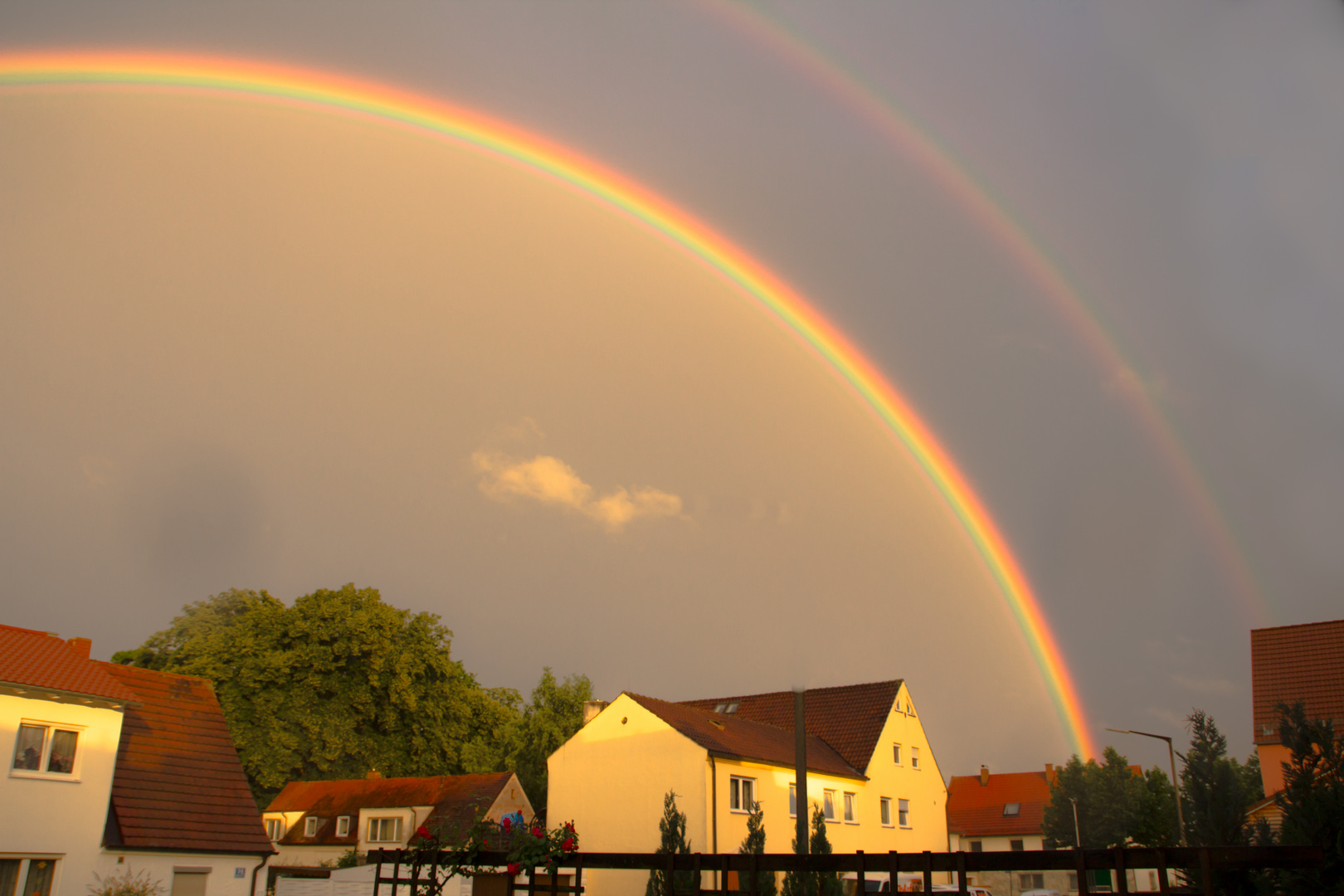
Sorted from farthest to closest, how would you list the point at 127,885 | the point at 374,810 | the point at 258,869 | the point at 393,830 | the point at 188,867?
1. the point at 374,810
2. the point at 393,830
3. the point at 258,869
4. the point at 188,867
5. the point at 127,885

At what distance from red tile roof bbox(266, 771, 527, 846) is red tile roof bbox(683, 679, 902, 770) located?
39.7ft

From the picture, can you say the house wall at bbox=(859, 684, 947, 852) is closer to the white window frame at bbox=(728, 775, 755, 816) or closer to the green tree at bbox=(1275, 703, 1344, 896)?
the white window frame at bbox=(728, 775, 755, 816)

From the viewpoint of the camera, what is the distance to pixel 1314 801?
11.2 meters

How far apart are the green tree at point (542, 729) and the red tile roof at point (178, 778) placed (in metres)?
30.1

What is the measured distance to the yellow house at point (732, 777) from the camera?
110 feet

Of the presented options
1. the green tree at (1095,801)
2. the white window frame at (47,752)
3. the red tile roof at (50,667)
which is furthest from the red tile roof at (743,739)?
the green tree at (1095,801)

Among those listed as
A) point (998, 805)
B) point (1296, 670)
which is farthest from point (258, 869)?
point (998, 805)

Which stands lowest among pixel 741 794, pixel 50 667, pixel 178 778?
pixel 741 794

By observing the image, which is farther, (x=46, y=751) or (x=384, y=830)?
(x=384, y=830)

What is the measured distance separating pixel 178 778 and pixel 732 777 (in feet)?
59.2

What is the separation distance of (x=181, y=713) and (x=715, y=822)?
1736 centimetres

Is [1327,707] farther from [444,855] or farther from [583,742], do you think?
[444,855]

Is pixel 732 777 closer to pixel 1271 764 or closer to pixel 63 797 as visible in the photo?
pixel 63 797

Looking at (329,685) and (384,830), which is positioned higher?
(329,685)
